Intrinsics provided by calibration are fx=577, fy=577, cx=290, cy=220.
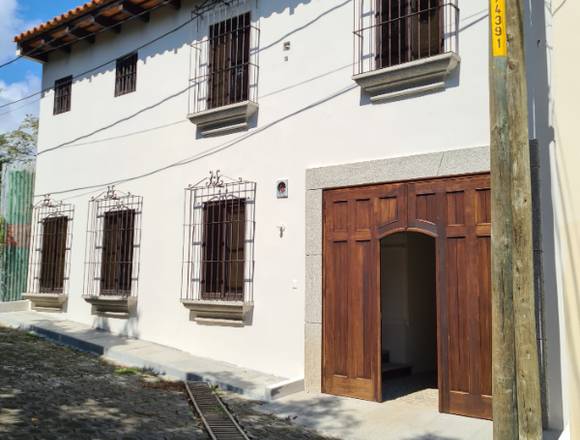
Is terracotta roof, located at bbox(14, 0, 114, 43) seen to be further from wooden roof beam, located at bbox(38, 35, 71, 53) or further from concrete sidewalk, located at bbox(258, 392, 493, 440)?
concrete sidewalk, located at bbox(258, 392, 493, 440)

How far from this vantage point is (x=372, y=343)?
23.5 ft

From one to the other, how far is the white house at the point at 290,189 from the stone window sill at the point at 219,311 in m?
0.04

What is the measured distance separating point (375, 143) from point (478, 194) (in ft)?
5.01

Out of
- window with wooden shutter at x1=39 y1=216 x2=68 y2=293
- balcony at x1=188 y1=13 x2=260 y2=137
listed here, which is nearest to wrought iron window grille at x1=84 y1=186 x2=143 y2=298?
window with wooden shutter at x1=39 y1=216 x2=68 y2=293

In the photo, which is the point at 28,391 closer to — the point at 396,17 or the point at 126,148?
the point at 126,148

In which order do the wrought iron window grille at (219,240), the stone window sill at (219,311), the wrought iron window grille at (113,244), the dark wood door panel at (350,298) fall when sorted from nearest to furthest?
1. the dark wood door panel at (350,298)
2. the stone window sill at (219,311)
3. the wrought iron window grille at (219,240)
4. the wrought iron window grille at (113,244)

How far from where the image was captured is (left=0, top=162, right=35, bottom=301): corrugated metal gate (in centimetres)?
1303

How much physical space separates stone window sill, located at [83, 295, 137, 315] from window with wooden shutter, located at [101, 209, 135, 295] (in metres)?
0.21

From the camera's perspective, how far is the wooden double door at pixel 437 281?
6422 millimetres

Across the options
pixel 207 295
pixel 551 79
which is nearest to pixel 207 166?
pixel 207 295

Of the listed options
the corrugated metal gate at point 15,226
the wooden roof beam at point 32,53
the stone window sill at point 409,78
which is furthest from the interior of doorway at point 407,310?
the wooden roof beam at point 32,53

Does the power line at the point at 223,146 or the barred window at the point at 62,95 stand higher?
the barred window at the point at 62,95

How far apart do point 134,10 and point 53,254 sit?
525cm

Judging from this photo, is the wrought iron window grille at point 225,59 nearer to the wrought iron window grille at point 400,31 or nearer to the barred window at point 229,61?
the barred window at point 229,61
